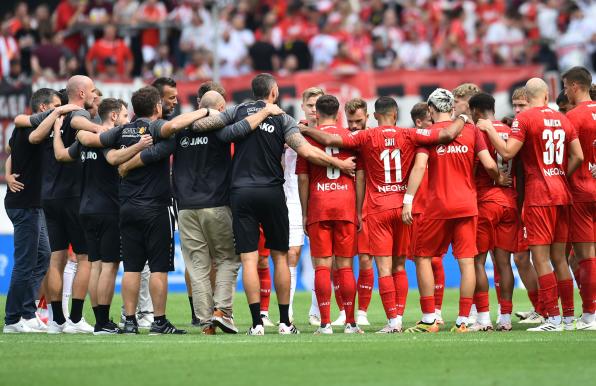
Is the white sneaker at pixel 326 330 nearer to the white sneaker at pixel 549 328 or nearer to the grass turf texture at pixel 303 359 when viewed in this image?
the grass turf texture at pixel 303 359

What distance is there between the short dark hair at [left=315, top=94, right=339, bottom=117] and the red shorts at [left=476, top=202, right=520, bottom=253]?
6.40 ft

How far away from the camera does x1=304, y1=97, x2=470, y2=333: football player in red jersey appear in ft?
42.7

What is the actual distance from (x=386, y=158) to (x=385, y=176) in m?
0.19

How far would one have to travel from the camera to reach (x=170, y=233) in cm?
1312

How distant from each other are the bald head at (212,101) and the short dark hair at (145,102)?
505mm

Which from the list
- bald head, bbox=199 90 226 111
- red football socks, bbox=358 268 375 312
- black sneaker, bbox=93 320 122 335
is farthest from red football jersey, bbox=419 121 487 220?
black sneaker, bbox=93 320 122 335

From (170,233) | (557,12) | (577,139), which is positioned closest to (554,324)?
(577,139)

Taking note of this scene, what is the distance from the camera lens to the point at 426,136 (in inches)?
507

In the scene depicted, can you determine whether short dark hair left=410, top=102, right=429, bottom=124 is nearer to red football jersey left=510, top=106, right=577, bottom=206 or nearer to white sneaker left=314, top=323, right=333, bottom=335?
red football jersey left=510, top=106, right=577, bottom=206

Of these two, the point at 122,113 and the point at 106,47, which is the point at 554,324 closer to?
the point at 122,113

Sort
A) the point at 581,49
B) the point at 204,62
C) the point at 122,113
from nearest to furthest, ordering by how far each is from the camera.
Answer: the point at 122,113 < the point at 581,49 < the point at 204,62

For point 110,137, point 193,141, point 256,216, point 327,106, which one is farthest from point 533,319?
point 110,137

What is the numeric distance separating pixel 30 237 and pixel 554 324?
594cm

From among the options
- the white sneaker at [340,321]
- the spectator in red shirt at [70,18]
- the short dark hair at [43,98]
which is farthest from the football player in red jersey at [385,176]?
the spectator in red shirt at [70,18]
